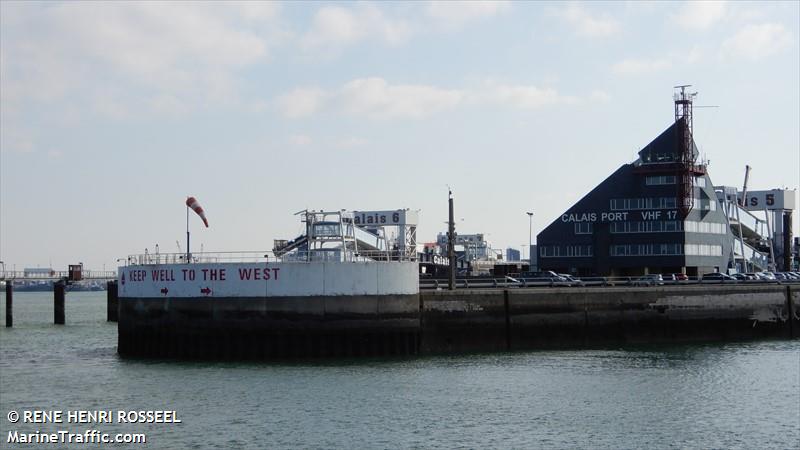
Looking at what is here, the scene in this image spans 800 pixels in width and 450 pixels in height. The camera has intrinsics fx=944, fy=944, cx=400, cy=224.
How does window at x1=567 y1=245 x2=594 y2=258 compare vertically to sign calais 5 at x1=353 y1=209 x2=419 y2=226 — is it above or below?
below

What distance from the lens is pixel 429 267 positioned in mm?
115250

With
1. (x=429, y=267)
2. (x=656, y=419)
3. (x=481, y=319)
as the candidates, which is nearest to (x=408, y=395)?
(x=656, y=419)

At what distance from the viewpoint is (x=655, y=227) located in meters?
104

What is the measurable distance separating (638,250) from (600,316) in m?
41.9

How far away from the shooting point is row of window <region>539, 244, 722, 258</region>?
102750 millimetres

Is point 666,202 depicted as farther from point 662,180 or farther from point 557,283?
point 557,283

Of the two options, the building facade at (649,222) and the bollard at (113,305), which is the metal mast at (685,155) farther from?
the bollard at (113,305)

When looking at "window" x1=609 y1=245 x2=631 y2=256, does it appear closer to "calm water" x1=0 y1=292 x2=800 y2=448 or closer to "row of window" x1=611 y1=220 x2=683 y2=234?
"row of window" x1=611 y1=220 x2=683 y2=234

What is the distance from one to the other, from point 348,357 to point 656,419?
20.9 m

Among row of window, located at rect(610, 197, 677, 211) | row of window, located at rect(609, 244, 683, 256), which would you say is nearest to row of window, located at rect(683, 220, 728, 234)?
row of window, located at rect(609, 244, 683, 256)

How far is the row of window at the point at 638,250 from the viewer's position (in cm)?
10275

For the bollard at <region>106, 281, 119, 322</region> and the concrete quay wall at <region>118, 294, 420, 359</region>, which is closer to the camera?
the concrete quay wall at <region>118, 294, 420, 359</region>

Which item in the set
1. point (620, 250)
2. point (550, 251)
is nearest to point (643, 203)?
point (620, 250)

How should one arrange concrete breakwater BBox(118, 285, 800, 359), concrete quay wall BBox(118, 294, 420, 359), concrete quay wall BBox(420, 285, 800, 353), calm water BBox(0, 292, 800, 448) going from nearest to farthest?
calm water BBox(0, 292, 800, 448) < concrete quay wall BBox(118, 294, 420, 359) < concrete breakwater BBox(118, 285, 800, 359) < concrete quay wall BBox(420, 285, 800, 353)
